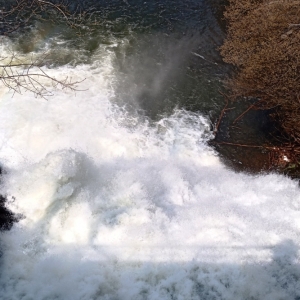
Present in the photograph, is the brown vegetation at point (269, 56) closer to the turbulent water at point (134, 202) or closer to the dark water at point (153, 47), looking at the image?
the dark water at point (153, 47)

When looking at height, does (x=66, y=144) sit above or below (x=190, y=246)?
above

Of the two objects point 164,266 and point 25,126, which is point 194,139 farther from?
point 25,126

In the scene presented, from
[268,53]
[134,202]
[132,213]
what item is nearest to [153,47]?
[268,53]

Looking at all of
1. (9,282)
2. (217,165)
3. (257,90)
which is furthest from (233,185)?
→ (9,282)

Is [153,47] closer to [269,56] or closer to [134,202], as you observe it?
[269,56]

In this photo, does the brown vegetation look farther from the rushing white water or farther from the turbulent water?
the rushing white water

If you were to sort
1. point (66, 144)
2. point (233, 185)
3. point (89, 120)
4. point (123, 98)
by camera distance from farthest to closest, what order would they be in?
point (123, 98)
point (89, 120)
point (66, 144)
point (233, 185)

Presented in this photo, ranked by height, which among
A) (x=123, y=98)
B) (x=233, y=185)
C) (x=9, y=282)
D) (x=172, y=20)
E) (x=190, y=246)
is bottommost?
(x=9, y=282)
